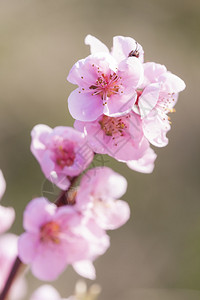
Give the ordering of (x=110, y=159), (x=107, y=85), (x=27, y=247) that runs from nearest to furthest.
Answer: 1. (x=27, y=247)
2. (x=107, y=85)
3. (x=110, y=159)

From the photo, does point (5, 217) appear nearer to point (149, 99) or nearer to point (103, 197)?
point (103, 197)

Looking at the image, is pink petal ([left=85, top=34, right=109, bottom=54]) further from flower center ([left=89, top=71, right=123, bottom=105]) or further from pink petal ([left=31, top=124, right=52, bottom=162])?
pink petal ([left=31, top=124, right=52, bottom=162])

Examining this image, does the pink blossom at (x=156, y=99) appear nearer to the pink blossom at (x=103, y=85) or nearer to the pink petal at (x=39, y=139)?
the pink blossom at (x=103, y=85)

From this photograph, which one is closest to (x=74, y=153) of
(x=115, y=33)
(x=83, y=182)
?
(x=83, y=182)

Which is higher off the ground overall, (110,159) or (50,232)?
(50,232)

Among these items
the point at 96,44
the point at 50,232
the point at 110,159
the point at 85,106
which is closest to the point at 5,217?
the point at 50,232

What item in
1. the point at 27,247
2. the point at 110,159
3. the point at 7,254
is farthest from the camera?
the point at 110,159

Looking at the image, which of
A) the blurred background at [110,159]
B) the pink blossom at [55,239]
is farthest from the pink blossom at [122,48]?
the blurred background at [110,159]
